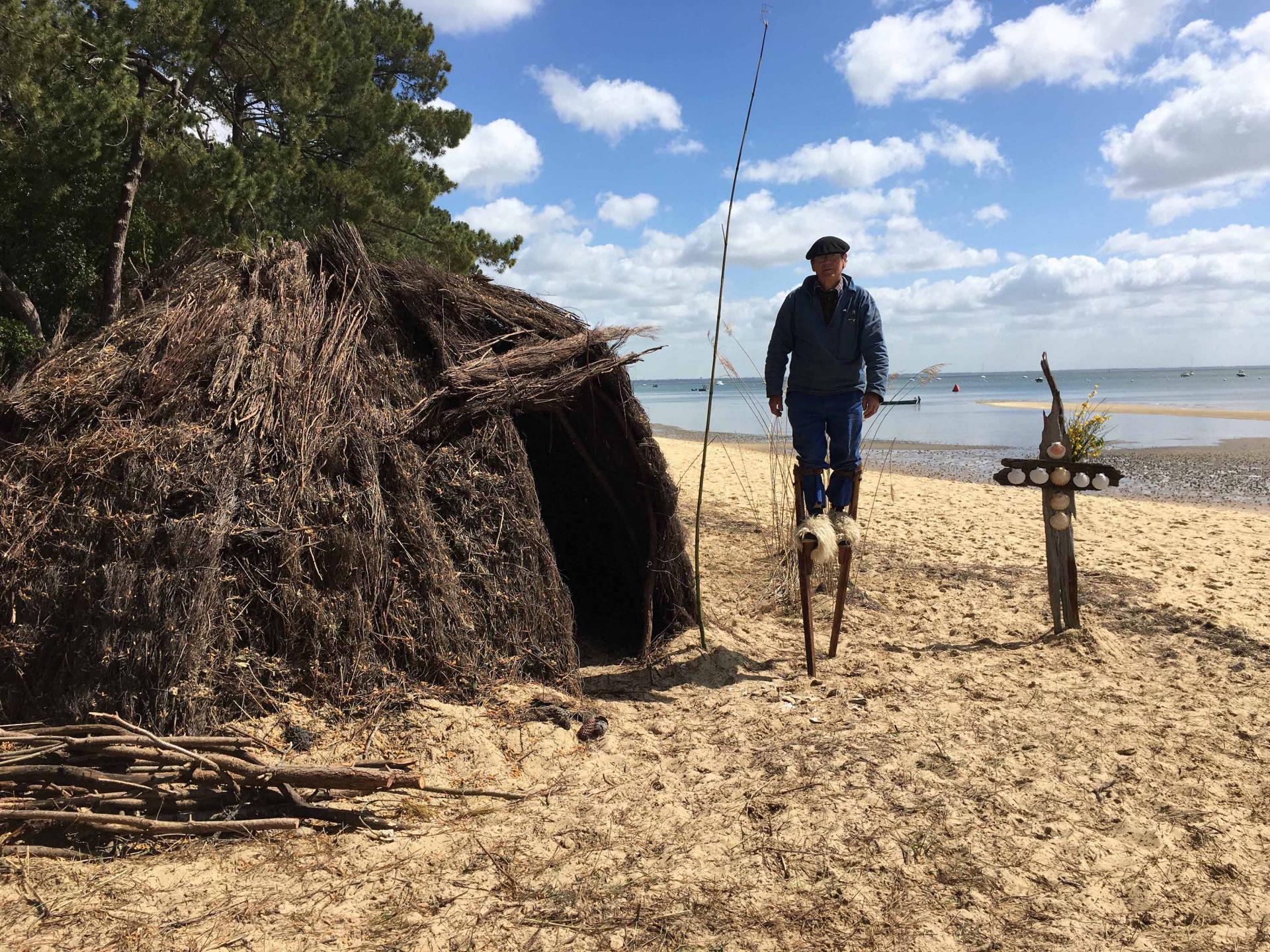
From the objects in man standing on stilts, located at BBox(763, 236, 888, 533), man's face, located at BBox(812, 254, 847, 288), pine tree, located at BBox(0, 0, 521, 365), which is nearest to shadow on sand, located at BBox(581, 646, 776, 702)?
man standing on stilts, located at BBox(763, 236, 888, 533)

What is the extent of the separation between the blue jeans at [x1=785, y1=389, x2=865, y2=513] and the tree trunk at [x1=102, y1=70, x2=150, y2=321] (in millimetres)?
9196

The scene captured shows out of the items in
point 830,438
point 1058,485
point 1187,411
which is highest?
point 1187,411

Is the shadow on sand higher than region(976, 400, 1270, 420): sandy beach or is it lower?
lower

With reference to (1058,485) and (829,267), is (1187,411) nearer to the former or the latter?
(1058,485)

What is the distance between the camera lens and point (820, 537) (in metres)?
4.59

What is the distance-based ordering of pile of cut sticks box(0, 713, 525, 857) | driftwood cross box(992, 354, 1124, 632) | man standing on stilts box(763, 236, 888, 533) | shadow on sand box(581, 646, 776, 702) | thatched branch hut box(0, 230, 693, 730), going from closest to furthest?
pile of cut sticks box(0, 713, 525, 857) < thatched branch hut box(0, 230, 693, 730) < shadow on sand box(581, 646, 776, 702) < man standing on stilts box(763, 236, 888, 533) < driftwood cross box(992, 354, 1124, 632)

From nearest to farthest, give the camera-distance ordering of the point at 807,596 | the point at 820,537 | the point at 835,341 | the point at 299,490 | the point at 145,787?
the point at 145,787, the point at 299,490, the point at 820,537, the point at 807,596, the point at 835,341

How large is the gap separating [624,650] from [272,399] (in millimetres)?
2776

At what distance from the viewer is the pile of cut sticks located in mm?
2779

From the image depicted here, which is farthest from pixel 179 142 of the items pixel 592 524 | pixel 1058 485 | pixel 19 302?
pixel 1058 485

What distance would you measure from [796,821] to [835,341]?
298 centimetres

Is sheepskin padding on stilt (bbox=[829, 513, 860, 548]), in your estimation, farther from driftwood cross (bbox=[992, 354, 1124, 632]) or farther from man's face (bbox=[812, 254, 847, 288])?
man's face (bbox=[812, 254, 847, 288])

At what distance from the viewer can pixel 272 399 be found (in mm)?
3807

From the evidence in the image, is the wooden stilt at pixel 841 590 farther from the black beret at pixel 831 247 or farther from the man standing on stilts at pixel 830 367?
the black beret at pixel 831 247
